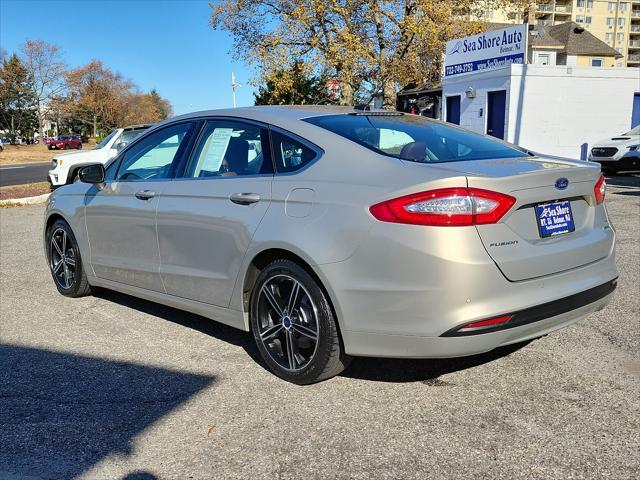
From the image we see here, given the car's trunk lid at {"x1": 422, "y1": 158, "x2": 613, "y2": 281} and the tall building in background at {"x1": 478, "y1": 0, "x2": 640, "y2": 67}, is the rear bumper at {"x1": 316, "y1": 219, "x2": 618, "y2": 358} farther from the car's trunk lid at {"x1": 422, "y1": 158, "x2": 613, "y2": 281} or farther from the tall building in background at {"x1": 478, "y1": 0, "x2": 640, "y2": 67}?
the tall building in background at {"x1": 478, "y1": 0, "x2": 640, "y2": 67}

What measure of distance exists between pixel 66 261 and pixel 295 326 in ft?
9.83

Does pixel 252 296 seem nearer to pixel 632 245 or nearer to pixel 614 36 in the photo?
pixel 632 245

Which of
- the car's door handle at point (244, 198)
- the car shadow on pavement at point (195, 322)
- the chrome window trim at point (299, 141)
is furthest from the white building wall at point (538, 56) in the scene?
the car's door handle at point (244, 198)

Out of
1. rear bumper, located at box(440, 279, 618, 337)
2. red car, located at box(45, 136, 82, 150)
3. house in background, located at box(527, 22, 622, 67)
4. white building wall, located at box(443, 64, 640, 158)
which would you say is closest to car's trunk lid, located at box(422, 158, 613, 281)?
rear bumper, located at box(440, 279, 618, 337)

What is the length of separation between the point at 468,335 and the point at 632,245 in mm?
5342

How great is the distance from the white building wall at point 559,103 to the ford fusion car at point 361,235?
1468 cm

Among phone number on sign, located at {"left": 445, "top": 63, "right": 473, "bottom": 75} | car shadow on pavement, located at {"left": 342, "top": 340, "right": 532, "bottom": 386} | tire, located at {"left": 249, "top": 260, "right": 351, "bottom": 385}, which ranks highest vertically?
phone number on sign, located at {"left": 445, "top": 63, "right": 473, "bottom": 75}

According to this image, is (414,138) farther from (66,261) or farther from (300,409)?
(66,261)

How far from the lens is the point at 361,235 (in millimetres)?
3041

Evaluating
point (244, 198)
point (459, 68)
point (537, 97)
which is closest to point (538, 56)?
point (459, 68)

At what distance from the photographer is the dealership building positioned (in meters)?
17.8

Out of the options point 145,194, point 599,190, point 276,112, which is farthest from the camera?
point 145,194

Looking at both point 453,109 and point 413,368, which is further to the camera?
point 453,109

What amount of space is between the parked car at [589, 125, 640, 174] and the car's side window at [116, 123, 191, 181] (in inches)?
581
